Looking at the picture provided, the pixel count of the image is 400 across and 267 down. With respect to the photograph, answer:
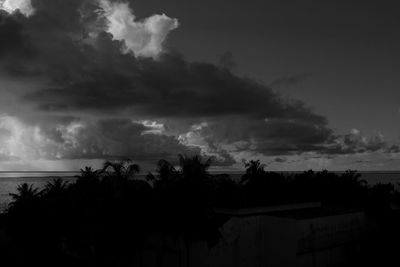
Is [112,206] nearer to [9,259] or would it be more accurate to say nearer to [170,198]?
[170,198]

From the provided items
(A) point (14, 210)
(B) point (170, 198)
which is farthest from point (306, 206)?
(A) point (14, 210)

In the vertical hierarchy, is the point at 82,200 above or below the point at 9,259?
above

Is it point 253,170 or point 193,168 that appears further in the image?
point 253,170

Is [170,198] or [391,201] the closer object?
[170,198]

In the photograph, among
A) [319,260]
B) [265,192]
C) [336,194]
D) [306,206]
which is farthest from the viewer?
[336,194]

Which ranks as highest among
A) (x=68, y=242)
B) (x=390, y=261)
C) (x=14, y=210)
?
(x=14, y=210)

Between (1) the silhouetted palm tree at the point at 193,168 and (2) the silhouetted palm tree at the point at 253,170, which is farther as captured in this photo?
(2) the silhouetted palm tree at the point at 253,170

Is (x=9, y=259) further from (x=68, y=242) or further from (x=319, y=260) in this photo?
(x=319, y=260)

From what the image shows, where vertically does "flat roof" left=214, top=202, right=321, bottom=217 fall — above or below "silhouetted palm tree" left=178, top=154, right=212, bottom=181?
below

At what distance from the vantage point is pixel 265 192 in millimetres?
56062

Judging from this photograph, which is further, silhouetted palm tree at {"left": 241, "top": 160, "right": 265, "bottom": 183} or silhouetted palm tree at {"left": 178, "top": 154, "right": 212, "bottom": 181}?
silhouetted palm tree at {"left": 241, "top": 160, "right": 265, "bottom": 183}

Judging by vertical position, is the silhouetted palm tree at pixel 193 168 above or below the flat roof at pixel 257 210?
above

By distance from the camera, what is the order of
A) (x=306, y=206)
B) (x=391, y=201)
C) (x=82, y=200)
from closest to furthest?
(x=82, y=200) < (x=306, y=206) < (x=391, y=201)

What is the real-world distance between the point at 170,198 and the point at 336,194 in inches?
1588
